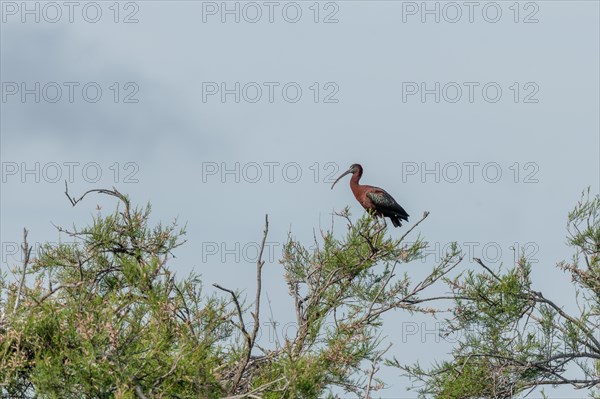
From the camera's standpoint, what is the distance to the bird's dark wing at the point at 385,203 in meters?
15.9

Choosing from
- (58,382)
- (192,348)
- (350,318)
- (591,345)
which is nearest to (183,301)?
(192,348)

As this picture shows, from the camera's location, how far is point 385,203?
52.1 ft

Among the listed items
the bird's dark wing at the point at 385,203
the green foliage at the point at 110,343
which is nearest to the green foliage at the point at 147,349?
the green foliage at the point at 110,343

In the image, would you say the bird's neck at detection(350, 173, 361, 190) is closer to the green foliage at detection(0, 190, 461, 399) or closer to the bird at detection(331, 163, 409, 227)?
the bird at detection(331, 163, 409, 227)

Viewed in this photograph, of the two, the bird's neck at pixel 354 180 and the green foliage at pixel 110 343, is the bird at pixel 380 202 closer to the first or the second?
the bird's neck at pixel 354 180

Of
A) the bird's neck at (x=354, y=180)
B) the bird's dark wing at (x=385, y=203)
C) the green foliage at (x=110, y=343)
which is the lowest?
the green foliage at (x=110, y=343)

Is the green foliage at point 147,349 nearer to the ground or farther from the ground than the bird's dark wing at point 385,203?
nearer to the ground

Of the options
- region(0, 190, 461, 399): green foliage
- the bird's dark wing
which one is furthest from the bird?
region(0, 190, 461, 399): green foliage

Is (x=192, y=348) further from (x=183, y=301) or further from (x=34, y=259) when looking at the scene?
(x=34, y=259)

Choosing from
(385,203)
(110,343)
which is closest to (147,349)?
(110,343)

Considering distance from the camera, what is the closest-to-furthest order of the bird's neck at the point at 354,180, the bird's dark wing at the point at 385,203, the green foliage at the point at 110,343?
the green foliage at the point at 110,343
the bird's dark wing at the point at 385,203
the bird's neck at the point at 354,180

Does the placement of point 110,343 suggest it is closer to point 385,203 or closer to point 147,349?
point 147,349

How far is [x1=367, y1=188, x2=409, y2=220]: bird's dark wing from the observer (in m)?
15.9

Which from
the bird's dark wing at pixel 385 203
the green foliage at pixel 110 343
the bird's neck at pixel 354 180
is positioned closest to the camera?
the green foliage at pixel 110 343
